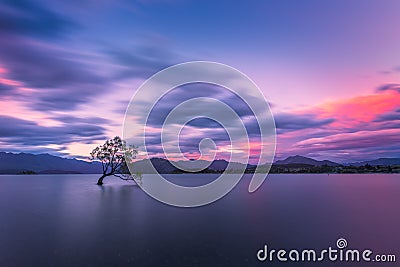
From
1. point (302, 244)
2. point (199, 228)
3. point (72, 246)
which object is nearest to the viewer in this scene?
point (72, 246)

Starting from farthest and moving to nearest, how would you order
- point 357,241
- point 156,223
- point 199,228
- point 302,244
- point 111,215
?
point 111,215
point 156,223
point 199,228
point 357,241
point 302,244

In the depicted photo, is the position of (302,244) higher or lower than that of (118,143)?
lower

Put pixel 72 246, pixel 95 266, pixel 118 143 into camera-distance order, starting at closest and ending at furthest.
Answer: pixel 95 266 → pixel 72 246 → pixel 118 143

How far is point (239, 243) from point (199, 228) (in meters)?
6.74

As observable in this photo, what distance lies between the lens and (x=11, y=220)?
1437 inches

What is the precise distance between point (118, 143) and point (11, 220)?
52782 mm

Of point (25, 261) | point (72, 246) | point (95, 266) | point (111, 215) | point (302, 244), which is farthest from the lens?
point (111, 215)

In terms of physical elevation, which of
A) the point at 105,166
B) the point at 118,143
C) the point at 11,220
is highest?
the point at 118,143

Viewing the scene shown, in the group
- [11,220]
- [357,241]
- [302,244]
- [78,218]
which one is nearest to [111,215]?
[78,218]

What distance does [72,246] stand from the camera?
2347cm

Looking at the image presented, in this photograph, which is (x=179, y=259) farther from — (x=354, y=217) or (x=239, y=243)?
(x=354, y=217)

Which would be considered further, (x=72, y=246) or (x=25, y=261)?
(x=72, y=246)

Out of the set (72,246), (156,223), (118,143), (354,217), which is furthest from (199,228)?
(118,143)

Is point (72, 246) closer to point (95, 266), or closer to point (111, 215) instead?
point (95, 266)
